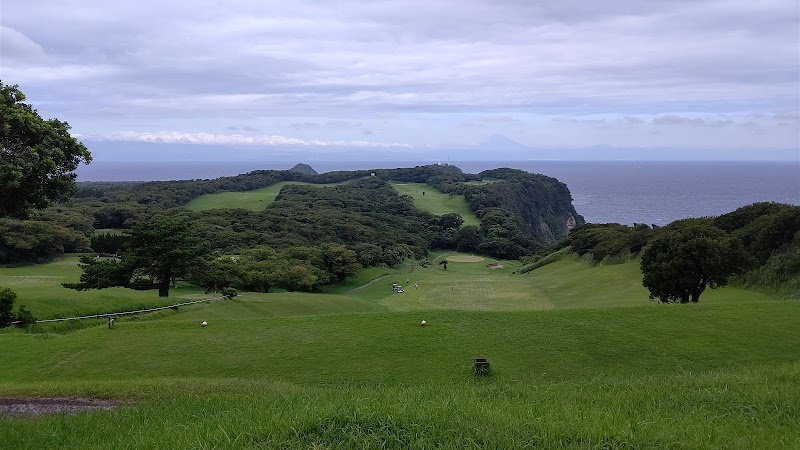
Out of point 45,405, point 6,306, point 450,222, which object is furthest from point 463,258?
point 45,405

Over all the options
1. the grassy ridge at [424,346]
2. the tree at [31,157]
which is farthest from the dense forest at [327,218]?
the tree at [31,157]

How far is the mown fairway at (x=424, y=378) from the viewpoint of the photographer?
6230mm

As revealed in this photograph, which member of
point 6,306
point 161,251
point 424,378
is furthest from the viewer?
point 161,251

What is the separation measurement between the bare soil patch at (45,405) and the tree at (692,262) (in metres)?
21.3

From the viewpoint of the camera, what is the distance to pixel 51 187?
491 inches

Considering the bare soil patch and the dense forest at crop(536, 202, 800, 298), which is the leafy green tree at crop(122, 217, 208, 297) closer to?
the bare soil patch

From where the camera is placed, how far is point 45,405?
11336 mm

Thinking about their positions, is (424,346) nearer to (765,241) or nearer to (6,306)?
(6,306)

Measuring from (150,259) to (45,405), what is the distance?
16956mm

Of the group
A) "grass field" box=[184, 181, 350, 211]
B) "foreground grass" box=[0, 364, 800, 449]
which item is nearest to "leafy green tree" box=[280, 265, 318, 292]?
"foreground grass" box=[0, 364, 800, 449]

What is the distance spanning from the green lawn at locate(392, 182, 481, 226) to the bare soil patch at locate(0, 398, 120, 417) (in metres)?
101

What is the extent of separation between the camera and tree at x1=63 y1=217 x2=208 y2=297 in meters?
27.4

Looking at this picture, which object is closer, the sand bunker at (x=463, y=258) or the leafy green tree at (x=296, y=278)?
the leafy green tree at (x=296, y=278)

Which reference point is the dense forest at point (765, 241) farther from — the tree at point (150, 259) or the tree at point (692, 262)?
the tree at point (150, 259)
